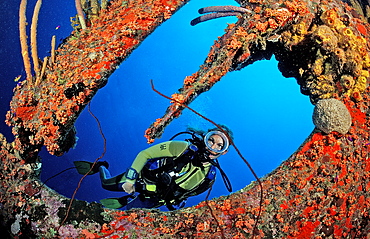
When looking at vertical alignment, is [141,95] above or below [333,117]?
above

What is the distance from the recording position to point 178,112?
274 cm

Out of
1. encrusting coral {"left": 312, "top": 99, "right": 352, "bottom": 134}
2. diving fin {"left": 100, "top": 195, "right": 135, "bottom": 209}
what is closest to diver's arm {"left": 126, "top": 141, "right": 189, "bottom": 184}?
diving fin {"left": 100, "top": 195, "right": 135, "bottom": 209}

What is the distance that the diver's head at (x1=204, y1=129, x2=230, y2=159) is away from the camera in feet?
9.76

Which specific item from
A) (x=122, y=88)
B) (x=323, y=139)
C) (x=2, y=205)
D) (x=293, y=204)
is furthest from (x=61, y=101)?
(x=122, y=88)

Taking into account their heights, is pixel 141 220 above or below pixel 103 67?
below

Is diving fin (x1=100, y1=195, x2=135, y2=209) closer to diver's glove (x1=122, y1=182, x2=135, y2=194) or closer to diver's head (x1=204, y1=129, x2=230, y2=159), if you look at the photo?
diver's glove (x1=122, y1=182, x2=135, y2=194)

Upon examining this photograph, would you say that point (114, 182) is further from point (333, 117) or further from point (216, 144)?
point (333, 117)

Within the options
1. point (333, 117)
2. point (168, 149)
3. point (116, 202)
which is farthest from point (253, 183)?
point (116, 202)

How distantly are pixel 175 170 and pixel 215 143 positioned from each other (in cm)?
70

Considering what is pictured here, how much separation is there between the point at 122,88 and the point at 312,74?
871 centimetres

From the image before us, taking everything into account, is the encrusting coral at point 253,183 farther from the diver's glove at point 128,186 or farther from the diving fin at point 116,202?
the diving fin at point 116,202

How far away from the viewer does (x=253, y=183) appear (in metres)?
2.52

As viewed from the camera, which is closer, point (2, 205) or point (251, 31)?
point (2, 205)

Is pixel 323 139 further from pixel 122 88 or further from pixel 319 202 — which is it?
pixel 122 88
